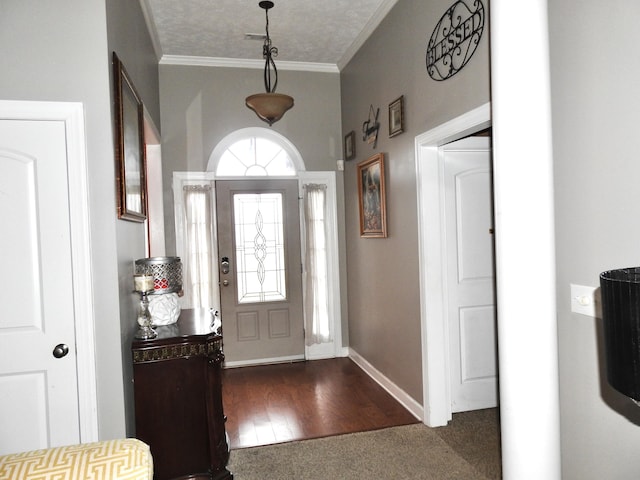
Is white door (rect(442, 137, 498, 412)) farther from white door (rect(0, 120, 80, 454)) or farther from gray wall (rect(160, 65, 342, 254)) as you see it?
white door (rect(0, 120, 80, 454))

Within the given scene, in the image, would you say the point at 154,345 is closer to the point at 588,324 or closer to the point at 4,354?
the point at 4,354

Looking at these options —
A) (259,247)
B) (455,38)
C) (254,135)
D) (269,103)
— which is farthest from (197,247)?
(455,38)

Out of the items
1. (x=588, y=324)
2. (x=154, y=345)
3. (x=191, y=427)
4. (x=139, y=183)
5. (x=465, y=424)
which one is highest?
(x=139, y=183)

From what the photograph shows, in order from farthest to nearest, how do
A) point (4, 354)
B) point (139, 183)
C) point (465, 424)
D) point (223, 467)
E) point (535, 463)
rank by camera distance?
1. point (465, 424)
2. point (139, 183)
3. point (223, 467)
4. point (4, 354)
5. point (535, 463)

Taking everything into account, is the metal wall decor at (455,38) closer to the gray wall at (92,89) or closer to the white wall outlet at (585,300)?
the white wall outlet at (585,300)

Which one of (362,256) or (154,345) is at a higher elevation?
(362,256)

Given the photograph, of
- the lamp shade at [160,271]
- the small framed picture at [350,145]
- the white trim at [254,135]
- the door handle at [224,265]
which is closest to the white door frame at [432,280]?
the small framed picture at [350,145]

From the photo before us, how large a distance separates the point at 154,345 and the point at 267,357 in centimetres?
269

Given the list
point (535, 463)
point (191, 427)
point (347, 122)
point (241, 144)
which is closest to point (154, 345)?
point (191, 427)

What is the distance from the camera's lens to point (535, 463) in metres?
1.71

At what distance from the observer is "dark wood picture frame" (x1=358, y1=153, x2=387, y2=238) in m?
3.81

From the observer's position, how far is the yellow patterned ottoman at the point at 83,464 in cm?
123

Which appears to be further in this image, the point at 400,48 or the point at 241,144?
the point at 241,144

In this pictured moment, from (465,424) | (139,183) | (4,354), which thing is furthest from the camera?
(465,424)
